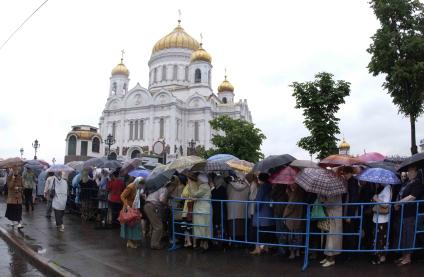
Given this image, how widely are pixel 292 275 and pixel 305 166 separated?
1965 mm

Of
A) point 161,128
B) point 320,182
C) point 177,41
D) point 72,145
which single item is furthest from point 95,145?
point 320,182

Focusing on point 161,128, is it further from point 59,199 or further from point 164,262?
point 164,262

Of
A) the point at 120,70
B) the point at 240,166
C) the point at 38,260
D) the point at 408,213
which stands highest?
the point at 120,70

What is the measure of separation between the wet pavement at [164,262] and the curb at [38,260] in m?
0.15

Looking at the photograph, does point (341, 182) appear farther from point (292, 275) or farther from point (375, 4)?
point (375, 4)

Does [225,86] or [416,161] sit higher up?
[225,86]

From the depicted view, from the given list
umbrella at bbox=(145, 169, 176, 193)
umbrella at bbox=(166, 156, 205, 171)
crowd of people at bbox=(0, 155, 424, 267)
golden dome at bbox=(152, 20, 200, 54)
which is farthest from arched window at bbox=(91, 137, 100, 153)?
umbrella at bbox=(166, 156, 205, 171)

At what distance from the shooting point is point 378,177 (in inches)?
269

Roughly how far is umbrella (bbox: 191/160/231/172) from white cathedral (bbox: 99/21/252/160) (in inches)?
1867

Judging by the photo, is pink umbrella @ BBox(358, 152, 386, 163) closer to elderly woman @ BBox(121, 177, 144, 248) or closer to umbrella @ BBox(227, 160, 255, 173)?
umbrella @ BBox(227, 160, 255, 173)

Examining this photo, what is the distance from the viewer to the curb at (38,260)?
21.9ft

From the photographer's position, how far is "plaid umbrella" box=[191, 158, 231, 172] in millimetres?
8492

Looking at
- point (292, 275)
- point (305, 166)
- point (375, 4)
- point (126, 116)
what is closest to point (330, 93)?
point (375, 4)

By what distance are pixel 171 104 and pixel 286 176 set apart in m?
52.5
